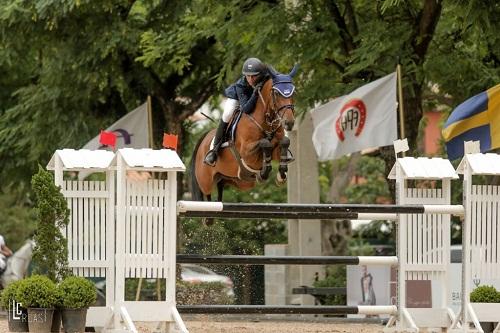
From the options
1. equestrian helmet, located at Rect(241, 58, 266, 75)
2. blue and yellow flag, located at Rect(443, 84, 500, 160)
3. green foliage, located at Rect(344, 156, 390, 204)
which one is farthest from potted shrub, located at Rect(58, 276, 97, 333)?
green foliage, located at Rect(344, 156, 390, 204)

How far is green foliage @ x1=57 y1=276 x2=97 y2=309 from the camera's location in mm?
10211

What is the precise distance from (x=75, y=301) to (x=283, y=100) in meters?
3.04

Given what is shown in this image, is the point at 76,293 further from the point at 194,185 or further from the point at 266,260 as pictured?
the point at 194,185

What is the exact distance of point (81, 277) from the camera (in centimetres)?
1047

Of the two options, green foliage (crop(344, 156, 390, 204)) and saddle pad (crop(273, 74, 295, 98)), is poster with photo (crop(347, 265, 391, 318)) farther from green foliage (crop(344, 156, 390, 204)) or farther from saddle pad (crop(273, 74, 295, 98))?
green foliage (crop(344, 156, 390, 204))

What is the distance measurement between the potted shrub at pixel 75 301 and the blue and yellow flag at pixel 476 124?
6.17 m

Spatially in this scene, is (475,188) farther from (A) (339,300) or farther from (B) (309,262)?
(A) (339,300)

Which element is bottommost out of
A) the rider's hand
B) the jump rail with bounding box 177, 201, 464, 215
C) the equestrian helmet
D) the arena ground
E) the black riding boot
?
the arena ground

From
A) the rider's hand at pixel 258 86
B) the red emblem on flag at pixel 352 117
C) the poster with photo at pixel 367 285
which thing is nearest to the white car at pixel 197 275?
the poster with photo at pixel 367 285

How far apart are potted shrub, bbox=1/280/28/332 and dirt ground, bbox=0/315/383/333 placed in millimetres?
1059

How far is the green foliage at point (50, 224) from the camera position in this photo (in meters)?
10.3

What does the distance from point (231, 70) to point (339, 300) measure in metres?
3.84

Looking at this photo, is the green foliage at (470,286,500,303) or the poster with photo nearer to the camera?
the green foliage at (470,286,500,303)

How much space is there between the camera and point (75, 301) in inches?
404
